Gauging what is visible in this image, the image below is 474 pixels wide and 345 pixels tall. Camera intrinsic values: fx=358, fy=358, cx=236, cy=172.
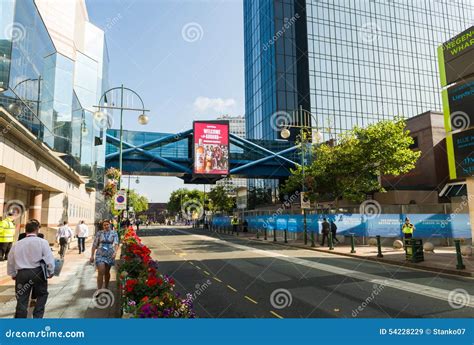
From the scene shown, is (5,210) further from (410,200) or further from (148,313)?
(410,200)

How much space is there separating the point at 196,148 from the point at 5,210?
2873 cm

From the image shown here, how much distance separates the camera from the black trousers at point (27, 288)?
222 inches

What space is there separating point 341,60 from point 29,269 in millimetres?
68613

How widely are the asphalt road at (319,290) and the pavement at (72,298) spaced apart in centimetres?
188

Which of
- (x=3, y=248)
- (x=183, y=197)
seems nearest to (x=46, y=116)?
(x=3, y=248)

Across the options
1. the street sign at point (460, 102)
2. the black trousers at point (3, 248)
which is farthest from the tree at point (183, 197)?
the black trousers at point (3, 248)

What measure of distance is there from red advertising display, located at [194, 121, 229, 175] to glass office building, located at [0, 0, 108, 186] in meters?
15.0

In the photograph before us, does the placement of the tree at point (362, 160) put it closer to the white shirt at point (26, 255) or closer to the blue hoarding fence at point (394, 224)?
the blue hoarding fence at point (394, 224)

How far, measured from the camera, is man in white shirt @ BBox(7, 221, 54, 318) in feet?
18.6

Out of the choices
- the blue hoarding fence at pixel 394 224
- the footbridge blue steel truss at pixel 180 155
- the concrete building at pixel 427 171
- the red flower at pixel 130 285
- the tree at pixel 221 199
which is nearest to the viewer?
the red flower at pixel 130 285

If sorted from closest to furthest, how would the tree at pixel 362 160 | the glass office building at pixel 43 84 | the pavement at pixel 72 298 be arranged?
the pavement at pixel 72 298
the glass office building at pixel 43 84
the tree at pixel 362 160

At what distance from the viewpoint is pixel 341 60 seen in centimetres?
6650

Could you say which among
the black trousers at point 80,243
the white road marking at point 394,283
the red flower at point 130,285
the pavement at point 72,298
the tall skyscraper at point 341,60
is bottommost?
the white road marking at point 394,283

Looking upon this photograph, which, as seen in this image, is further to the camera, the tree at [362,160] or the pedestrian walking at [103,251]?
the tree at [362,160]
